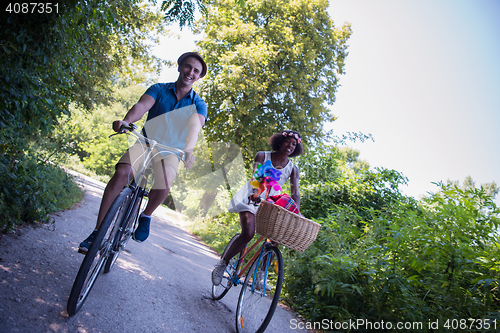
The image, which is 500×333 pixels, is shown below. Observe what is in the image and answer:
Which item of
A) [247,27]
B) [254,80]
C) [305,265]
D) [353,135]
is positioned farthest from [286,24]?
[305,265]

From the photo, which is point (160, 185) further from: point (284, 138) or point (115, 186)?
point (284, 138)

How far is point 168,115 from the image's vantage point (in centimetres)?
350

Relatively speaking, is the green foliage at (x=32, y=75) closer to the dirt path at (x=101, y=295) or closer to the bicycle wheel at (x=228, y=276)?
the dirt path at (x=101, y=295)

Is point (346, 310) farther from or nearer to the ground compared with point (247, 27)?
nearer to the ground

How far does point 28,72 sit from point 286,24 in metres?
14.9

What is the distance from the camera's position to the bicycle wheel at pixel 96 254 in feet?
7.97

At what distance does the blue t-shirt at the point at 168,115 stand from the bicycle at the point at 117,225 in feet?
1.12

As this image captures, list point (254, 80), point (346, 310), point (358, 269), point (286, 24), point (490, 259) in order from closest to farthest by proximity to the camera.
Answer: point (490, 259) < point (346, 310) < point (358, 269) < point (254, 80) < point (286, 24)

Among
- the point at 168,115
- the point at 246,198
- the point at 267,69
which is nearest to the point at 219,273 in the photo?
the point at 246,198

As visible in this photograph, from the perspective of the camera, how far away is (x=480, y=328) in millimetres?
2832

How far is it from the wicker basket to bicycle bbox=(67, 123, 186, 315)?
3.18 feet

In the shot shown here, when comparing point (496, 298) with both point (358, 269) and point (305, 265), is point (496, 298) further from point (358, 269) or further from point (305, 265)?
point (305, 265)

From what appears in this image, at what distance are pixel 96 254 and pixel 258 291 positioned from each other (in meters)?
1.66

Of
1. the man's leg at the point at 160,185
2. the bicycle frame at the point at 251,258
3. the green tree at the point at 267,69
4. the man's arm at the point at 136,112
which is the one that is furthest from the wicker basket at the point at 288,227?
the green tree at the point at 267,69
